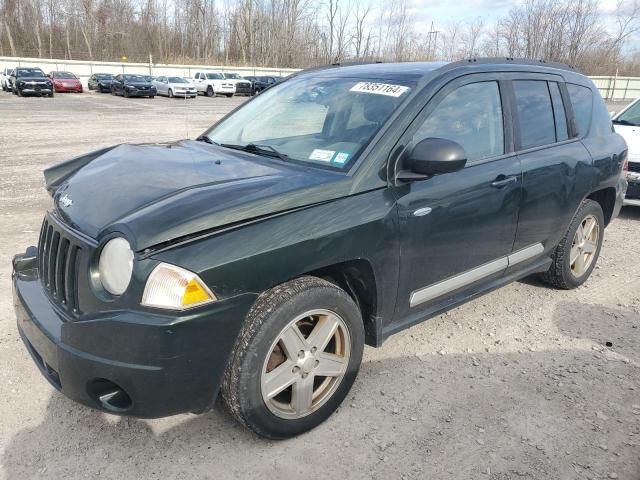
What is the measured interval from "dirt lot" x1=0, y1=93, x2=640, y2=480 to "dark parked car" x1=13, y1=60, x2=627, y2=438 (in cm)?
27

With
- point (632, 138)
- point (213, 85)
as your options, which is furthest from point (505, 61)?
point (213, 85)

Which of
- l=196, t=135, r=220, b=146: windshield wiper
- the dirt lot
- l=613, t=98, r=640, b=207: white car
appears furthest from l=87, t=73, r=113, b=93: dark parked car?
l=196, t=135, r=220, b=146: windshield wiper

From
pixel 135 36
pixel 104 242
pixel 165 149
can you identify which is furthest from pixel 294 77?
pixel 135 36

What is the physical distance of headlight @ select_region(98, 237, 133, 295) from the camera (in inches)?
85.6

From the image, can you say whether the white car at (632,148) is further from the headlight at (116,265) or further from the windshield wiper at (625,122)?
the headlight at (116,265)

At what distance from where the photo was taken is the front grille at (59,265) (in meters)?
2.38

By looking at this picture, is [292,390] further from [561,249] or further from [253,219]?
[561,249]

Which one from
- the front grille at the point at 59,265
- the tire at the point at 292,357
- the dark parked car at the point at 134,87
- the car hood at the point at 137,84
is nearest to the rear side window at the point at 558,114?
the tire at the point at 292,357

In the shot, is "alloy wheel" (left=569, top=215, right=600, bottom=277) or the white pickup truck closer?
"alloy wheel" (left=569, top=215, right=600, bottom=277)

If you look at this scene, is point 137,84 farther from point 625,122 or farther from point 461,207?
point 461,207

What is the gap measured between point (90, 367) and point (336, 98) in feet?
7.07

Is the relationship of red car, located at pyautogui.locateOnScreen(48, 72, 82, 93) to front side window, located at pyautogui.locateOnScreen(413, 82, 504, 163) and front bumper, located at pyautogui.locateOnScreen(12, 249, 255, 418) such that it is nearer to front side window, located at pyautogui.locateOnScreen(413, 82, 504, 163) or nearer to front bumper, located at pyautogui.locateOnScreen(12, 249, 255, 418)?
front side window, located at pyautogui.locateOnScreen(413, 82, 504, 163)

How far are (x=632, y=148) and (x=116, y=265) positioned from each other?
22.7 feet

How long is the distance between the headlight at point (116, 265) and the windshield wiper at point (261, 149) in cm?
117
